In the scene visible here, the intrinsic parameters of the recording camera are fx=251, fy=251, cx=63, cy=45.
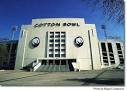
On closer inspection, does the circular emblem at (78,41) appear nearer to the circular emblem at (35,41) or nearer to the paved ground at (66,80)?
the circular emblem at (35,41)

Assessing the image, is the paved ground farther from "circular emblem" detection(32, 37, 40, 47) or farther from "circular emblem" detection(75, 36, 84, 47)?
"circular emblem" detection(32, 37, 40, 47)

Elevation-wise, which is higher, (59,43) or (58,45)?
(59,43)

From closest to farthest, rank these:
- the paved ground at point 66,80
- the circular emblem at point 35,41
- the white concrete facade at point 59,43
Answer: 1. the paved ground at point 66,80
2. the white concrete facade at point 59,43
3. the circular emblem at point 35,41

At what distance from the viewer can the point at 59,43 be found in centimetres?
2509

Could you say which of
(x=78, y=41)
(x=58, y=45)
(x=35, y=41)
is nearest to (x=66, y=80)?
(x=58, y=45)

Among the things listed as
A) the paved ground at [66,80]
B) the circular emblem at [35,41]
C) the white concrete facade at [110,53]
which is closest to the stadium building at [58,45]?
the circular emblem at [35,41]

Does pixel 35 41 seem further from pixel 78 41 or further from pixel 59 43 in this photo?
pixel 78 41

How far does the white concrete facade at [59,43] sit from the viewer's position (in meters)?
24.4

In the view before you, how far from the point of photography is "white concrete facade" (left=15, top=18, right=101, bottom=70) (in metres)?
24.4

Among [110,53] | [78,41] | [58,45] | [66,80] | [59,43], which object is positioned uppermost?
[78,41]

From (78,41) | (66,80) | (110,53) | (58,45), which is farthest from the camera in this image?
(110,53)

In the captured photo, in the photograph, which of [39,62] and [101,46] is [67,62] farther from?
[101,46]

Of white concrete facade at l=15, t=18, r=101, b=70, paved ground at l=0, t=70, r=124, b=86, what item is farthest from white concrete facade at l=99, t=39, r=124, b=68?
paved ground at l=0, t=70, r=124, b=86

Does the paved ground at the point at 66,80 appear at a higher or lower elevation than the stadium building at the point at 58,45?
lower
